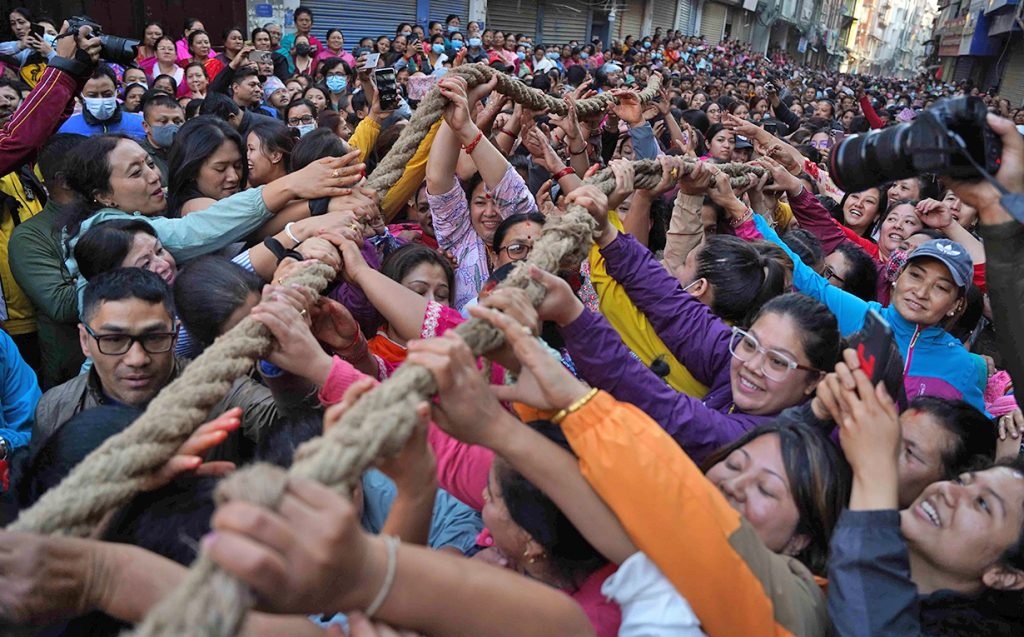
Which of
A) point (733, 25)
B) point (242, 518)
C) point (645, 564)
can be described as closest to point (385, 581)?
point (242, 518)

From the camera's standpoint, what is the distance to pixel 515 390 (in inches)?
50.0

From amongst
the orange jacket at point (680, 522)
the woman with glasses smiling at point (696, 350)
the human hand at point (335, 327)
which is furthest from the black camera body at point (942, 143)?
the human hand at point (335, 327)

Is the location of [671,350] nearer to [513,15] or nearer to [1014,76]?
[513,15]

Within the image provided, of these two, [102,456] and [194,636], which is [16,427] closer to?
[102,456]

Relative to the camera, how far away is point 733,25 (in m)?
37.5

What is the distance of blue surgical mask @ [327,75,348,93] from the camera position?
23.8 ft

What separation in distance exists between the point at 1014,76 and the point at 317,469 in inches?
1297

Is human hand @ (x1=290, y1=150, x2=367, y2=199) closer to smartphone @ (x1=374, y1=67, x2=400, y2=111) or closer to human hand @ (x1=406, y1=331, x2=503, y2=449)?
human hand @ (x1=406, y1=331, x2=503, y2=449)

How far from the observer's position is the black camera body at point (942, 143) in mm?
1424

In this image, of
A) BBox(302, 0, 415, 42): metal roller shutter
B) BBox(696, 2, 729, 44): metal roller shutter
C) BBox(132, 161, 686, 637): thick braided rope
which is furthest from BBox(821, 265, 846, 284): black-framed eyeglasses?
BBox(696, 2, 729, 44): metal roller shutter

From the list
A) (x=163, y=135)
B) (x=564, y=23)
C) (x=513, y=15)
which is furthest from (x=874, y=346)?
(x=564, y=23)

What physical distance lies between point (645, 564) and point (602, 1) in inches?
997

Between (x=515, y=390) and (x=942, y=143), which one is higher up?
(x=942, y=143)

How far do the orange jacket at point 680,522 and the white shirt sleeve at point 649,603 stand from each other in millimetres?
25
